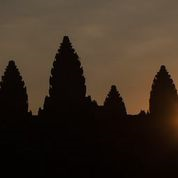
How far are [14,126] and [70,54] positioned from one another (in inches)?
1647

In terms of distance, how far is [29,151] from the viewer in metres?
53.4

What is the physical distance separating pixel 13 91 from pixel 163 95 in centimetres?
2182

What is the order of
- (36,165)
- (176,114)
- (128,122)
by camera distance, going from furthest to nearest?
(176,114)
(128,122)
(36,165)

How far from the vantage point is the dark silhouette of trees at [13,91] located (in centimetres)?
9038

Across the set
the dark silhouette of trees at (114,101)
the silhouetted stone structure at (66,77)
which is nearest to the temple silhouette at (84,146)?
the silhouetted stone structure at (66,77)

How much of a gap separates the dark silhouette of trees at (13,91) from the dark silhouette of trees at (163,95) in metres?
18.6

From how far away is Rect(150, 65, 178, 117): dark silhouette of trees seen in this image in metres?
92.8

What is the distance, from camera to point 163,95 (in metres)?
94.4

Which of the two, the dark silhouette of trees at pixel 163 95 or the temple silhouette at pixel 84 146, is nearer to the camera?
the temple silhouette at pixel 84 146

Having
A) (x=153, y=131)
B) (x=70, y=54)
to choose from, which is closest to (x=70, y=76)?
(x=70, y=54)

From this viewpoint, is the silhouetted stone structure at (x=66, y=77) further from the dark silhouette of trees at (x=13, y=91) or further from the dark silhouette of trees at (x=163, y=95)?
the dark silhouette of trees at (x=163, y=95)

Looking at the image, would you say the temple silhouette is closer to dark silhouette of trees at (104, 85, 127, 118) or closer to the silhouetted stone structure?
the silhouetted stone structure

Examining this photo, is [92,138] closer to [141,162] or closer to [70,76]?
[141,162]

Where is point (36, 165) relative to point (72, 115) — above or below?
below
